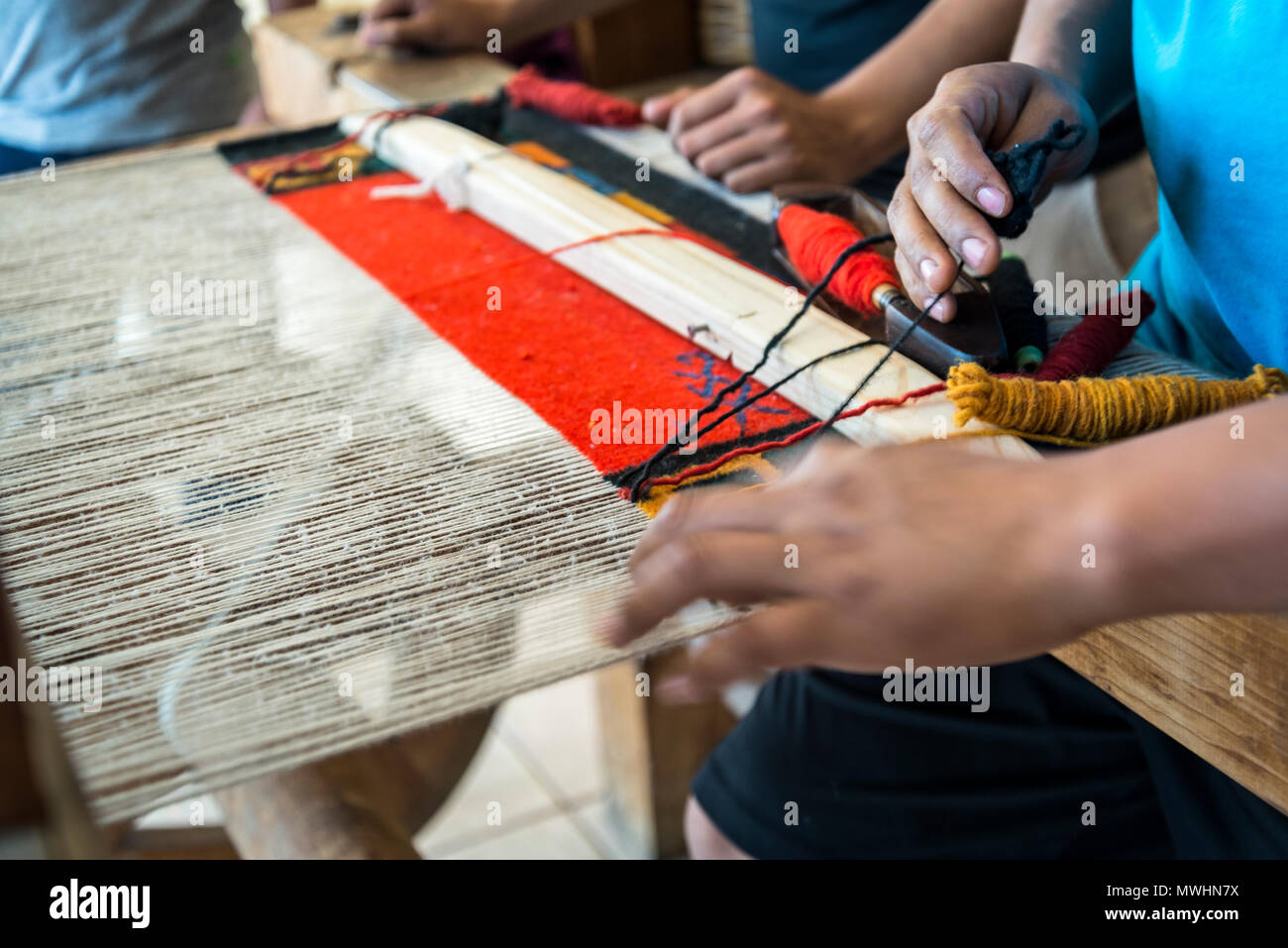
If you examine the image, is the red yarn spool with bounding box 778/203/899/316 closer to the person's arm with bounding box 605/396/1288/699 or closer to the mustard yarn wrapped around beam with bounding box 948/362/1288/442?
the mustard yarn wrapped around beam with bounding box 948/362/1288/442

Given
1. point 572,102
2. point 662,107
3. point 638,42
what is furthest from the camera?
point 638,42

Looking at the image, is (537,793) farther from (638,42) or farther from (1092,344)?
(1092,344)

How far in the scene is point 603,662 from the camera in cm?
58

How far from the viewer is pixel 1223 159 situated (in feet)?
2.68

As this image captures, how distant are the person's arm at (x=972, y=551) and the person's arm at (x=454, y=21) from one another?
135cm

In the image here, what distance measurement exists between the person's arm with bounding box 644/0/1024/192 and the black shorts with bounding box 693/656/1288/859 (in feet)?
1.73

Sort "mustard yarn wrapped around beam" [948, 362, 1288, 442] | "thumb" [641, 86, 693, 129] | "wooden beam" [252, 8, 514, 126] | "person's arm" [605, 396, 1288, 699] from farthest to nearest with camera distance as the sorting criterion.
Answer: "wooden beam" [252, 8, 514, 126], "thumb" [641, 86, 693, 129], "mustard yarn wrapped around beam" [948, 362, 1288, 442], "person's arm" [605, 396, 1288, 699]

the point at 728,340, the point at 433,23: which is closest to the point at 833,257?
the point at 728,340

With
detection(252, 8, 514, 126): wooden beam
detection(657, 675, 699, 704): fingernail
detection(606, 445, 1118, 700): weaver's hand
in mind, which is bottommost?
detection(657, 675, 699, 704): fingernail

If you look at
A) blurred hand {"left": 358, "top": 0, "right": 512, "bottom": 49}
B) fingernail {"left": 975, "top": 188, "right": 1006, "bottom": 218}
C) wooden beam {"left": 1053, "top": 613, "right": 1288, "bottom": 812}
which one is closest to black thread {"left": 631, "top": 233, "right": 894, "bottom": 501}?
fingernail {"left": 975, "top": 188, "right": 1006, "bottom": 218}

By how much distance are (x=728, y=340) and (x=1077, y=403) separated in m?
0.28

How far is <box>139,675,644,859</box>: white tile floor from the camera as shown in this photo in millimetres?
2059

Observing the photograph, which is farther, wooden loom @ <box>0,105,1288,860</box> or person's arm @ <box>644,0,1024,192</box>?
person's arm @ <box>644,0,1024,192</box>
